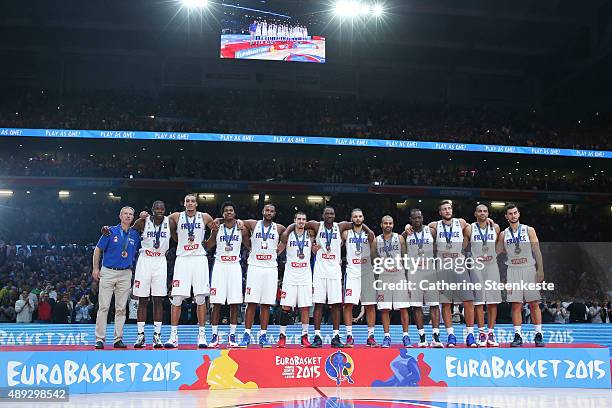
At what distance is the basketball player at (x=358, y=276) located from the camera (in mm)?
8695

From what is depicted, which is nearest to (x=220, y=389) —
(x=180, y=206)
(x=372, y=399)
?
(x=372, y=399)

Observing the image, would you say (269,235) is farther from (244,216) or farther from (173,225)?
(244,216)

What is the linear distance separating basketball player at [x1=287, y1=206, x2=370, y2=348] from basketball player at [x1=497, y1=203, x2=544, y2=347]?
8.60 ft

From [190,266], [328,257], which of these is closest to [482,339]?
[328,257]

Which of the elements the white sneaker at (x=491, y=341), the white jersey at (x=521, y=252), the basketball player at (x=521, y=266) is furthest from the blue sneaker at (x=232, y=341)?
the white jersey at (x=521, y=252)

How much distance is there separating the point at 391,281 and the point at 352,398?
2073 mm

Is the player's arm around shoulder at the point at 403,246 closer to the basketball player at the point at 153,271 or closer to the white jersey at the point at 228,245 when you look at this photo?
the white jersey at the point at 228,245

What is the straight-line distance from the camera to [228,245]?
334 inches

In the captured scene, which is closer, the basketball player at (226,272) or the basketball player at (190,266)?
the basketball player at (190,266)

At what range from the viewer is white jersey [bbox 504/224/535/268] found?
8.77 m

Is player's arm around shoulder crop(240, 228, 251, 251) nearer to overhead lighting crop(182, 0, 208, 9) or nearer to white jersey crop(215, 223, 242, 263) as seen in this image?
white jersey crop(215, 223, 242, 263)

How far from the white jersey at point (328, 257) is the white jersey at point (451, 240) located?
1.65m

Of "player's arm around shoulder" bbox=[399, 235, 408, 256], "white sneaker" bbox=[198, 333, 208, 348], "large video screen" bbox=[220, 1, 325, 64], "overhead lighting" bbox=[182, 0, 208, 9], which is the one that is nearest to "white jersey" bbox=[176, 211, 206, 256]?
"white sneaker" bbox=[198, 333, 208, 348]

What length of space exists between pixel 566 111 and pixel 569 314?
22.1m
